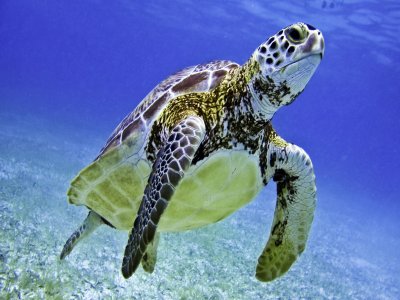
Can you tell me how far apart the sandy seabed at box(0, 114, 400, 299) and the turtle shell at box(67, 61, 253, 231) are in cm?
117

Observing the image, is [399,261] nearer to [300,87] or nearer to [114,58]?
[300,87]

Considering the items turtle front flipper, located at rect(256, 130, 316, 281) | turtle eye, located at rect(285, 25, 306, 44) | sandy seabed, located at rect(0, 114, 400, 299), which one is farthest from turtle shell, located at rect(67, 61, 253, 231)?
sandy seabed, located at rect(0, 114, 400, 299)

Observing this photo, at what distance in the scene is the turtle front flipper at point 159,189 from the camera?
3233mm

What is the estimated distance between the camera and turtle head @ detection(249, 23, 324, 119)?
11.4 feet

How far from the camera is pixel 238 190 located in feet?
14.4

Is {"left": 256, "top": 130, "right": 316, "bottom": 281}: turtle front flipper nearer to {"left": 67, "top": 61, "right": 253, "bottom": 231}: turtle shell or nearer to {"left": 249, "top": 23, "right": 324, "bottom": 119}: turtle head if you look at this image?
{"left": 67, "top": 61, "right": 253, "bottom": 231}: turtle shell

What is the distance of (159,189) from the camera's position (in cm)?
328

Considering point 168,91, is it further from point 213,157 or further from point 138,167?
point 213,157

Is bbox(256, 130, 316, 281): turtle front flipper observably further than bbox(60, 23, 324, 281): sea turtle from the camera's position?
Yes

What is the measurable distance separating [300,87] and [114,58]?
16538 cm

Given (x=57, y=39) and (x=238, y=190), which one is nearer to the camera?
(x=238, y=190)

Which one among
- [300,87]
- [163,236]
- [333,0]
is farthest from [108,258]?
[333,0]

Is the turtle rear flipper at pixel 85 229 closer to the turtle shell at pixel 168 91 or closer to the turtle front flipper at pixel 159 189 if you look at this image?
the turtle shell at pixel 168 91

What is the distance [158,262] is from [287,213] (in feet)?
10.1
